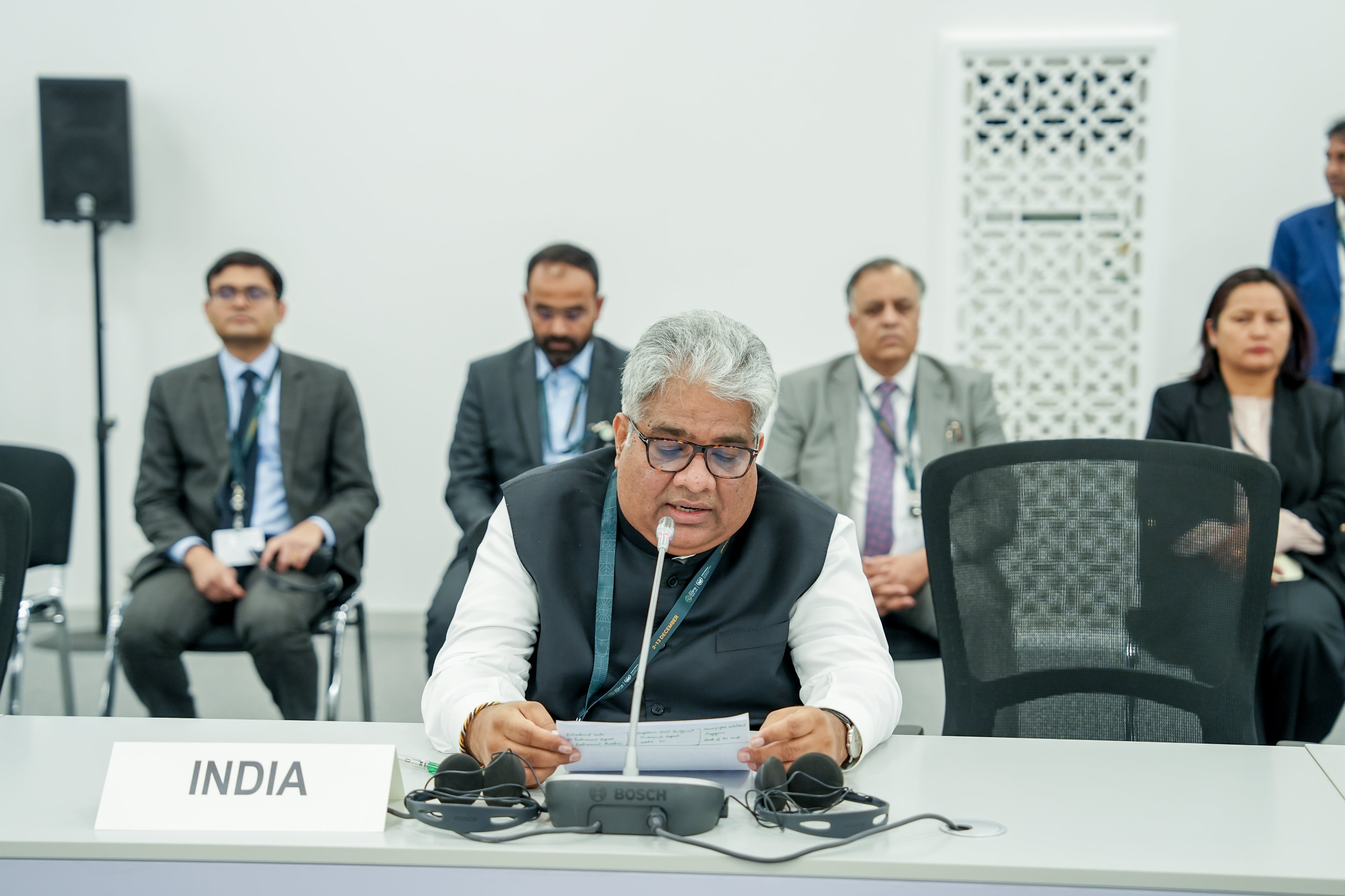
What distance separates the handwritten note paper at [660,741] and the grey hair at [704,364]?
17.0 inches

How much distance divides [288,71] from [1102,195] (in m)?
3.15

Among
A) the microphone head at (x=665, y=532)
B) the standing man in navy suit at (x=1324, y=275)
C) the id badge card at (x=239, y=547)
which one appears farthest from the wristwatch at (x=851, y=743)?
the standing man in navy suit at (x=1324, y=275)

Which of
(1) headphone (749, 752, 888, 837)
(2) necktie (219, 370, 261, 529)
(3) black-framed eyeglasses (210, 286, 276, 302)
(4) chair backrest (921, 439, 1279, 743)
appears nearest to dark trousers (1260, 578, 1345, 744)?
(4) chair backrest (921, 439, 1279, 743)

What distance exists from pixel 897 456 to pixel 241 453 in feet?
6.07

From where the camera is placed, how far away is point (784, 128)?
4223 millimetres

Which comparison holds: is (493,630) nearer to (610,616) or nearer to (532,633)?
(532,633)

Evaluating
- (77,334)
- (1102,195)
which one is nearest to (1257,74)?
(1102,195)

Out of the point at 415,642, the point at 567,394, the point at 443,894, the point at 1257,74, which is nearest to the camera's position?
the point at 443,894

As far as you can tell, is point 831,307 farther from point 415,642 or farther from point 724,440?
point 724,440

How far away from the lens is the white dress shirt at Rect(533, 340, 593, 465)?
3316 millimetres

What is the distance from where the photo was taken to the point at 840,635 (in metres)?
1.54

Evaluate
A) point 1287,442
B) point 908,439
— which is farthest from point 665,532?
point 1287,442

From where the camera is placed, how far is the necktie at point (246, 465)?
3092 millimetres

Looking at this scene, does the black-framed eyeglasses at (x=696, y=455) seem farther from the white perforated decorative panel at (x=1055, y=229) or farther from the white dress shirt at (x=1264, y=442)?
the white perforated decorative panel at (x=1055, y=229)
